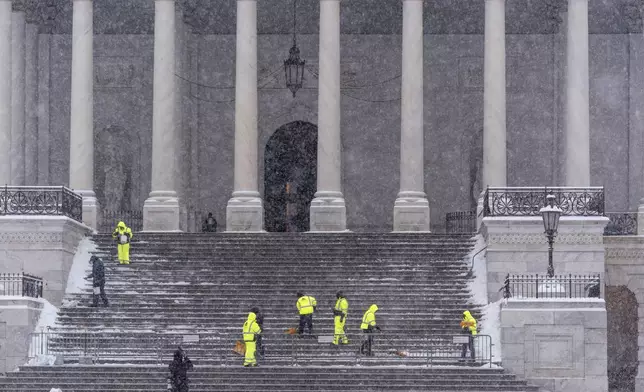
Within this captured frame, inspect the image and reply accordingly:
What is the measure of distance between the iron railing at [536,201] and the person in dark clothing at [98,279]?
38.7 feet

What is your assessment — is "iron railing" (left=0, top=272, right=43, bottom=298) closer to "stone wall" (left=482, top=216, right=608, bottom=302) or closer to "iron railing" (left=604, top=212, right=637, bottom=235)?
"stone wall" (left=482, top=216, right=608, bottom=302)

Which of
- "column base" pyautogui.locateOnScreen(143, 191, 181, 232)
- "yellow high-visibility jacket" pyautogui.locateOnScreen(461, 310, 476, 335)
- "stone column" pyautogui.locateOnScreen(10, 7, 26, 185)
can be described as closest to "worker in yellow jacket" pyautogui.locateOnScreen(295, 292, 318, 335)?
"yellow high-visibility jacket" pyautogui.locateOnScreen(461, 310, 476, 335)

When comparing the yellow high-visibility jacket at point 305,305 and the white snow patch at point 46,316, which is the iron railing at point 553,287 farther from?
the white snow patch at point 46,316

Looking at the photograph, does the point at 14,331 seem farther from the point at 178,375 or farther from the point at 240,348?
the point at 178,375

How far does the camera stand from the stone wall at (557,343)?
153 feet

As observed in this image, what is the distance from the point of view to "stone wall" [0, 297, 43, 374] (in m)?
47.3

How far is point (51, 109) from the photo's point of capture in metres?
66.4

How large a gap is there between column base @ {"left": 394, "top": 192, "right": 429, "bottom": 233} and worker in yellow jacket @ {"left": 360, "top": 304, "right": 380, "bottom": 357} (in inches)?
424

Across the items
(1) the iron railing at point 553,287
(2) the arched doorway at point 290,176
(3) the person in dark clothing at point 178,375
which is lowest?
(3) the person in dark clothing at point 178,375

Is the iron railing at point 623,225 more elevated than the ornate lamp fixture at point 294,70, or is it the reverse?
the ornate lamp fixture at point 294,70

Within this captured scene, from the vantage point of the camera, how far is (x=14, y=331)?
47.6 metres

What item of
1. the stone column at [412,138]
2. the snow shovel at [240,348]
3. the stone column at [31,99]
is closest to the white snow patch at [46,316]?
the snow shovel at [240,348]

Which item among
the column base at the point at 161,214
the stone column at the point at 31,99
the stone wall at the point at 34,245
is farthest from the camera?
the stone column at the point at 31,99

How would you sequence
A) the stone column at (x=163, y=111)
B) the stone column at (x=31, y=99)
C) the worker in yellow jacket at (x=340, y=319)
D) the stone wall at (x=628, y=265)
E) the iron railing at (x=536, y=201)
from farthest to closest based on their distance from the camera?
the stone column at (x=31, y=99) → the stone column at (x=163, y=111) → the stone wall at (x=628, y=265) → the iron railing at (x=536, y=201) → the worker in yellow jacket at (x=340, y=319)
